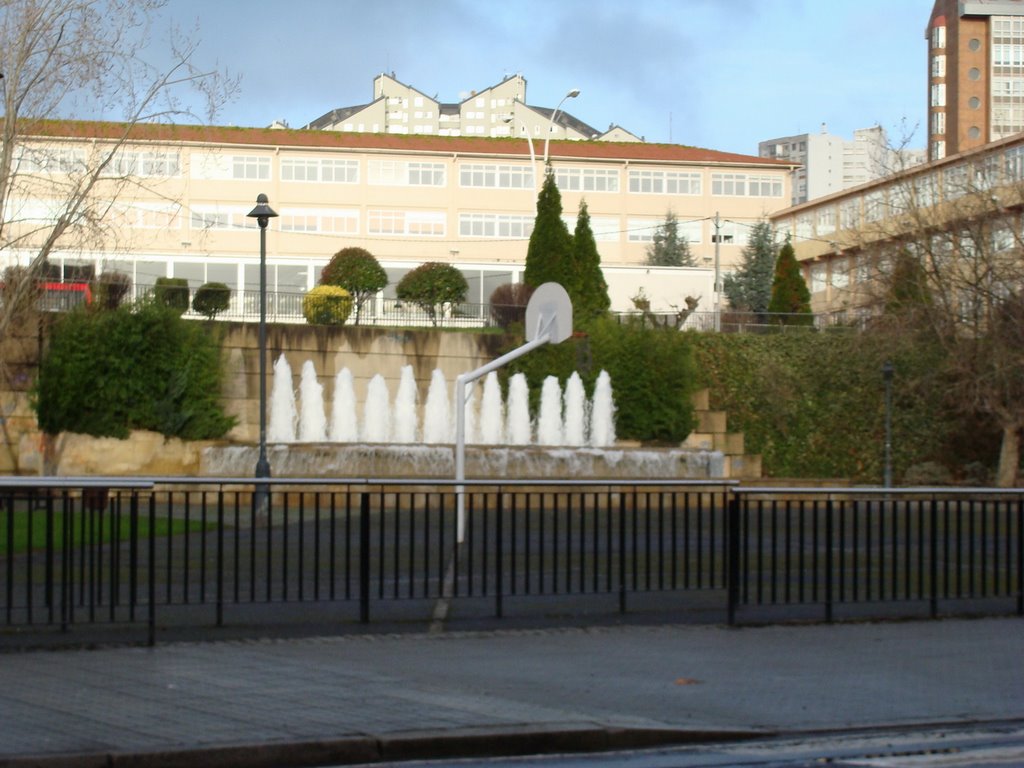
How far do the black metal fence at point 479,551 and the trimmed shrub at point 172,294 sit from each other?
25433 mm

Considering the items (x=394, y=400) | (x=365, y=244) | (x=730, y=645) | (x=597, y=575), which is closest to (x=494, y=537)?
(x=597, y=575)

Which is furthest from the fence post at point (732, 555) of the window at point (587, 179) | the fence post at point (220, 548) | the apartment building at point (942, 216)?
the window at point (587, 179)

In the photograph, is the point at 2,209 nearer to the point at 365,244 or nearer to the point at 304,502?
the point at 304,502

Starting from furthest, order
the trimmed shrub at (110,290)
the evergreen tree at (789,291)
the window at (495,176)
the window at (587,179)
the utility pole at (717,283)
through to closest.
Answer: the window at (587,179), the window at (495,176), the evergreen tree at (789,291), the utility pole at (717,283), the trimmed shrub at (110,290)

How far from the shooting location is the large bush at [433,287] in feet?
145

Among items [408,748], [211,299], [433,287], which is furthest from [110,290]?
[408,748]

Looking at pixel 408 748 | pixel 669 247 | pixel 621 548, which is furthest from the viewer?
pixel 669 247

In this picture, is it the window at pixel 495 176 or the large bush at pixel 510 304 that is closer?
the large bush at pixel 510 304

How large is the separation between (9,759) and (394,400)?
106ft

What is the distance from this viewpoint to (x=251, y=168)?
68.2 m

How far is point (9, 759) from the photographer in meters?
6.31

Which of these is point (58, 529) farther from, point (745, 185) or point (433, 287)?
point (745, 185)

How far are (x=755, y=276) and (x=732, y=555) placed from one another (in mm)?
62033

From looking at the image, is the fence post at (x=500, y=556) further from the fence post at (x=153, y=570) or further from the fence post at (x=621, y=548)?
the fence post at (x=153, y=570)
